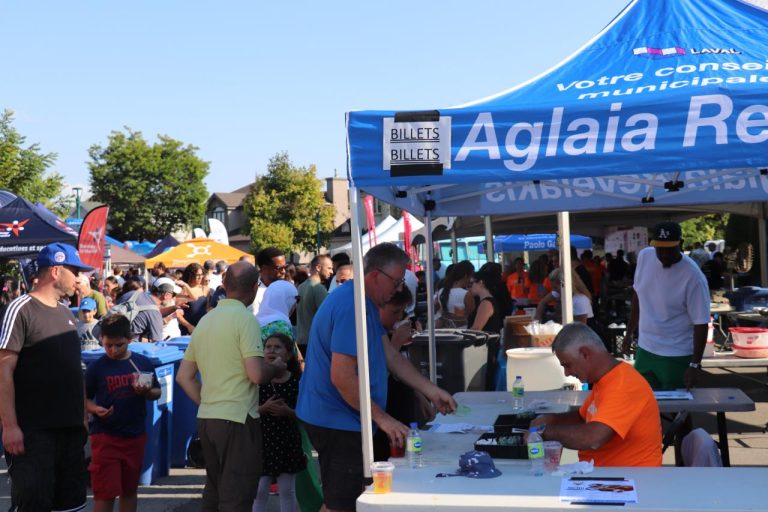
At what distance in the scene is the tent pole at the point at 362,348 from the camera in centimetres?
366

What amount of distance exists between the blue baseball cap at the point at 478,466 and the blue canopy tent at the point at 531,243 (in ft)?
82.7

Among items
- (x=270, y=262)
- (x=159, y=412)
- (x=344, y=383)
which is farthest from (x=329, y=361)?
(x=159, y=412)

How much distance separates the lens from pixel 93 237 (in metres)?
12.0

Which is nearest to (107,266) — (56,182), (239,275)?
(56,182)

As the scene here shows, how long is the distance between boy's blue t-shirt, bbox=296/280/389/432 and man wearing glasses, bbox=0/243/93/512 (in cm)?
137

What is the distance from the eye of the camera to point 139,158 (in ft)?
216

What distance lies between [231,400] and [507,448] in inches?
64.0

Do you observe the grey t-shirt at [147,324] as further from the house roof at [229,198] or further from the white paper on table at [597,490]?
the house roof at [229,198]

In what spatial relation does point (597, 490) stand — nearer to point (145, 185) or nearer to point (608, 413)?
point (608, 413)

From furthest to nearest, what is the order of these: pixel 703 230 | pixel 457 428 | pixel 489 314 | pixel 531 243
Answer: pixel 703 230 < pixel 531 243 < pixel 489 314 < pixel 457 428

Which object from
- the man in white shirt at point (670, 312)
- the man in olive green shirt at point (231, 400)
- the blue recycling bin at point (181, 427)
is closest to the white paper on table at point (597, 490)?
the man in olive green shirt at point (231, 400)

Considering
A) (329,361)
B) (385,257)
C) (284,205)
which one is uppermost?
(284,205)

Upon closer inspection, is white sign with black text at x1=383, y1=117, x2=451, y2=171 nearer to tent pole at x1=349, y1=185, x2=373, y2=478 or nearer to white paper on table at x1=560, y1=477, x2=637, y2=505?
tent pole at x1=349, y1=185, x2=373, y2=478

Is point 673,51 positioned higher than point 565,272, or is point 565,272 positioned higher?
point 673,51
